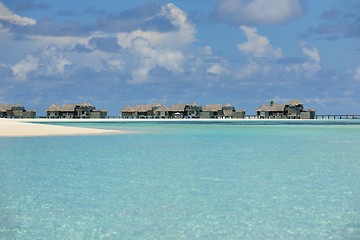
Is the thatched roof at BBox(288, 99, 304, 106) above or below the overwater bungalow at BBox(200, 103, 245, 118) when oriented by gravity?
above

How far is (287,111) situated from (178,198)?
4263 inches

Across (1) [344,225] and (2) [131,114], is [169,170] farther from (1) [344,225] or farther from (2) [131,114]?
(2) [131,114]

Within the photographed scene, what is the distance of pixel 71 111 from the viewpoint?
121m

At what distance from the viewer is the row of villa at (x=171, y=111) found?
4705 inches

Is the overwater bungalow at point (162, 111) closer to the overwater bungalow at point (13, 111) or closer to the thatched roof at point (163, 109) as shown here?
the thatched roof at point (163, 109)

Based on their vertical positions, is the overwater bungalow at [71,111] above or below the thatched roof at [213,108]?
below

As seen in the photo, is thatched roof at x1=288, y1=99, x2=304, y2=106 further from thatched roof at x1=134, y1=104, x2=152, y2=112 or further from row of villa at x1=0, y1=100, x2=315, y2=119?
thatched roof at x1=134, y1=104, x2=152, y2=112

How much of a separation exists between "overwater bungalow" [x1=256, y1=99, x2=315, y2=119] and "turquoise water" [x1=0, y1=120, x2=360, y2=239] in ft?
318

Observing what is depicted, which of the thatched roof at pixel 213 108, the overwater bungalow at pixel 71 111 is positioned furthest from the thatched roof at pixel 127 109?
the thatched roof at pixel 213 108

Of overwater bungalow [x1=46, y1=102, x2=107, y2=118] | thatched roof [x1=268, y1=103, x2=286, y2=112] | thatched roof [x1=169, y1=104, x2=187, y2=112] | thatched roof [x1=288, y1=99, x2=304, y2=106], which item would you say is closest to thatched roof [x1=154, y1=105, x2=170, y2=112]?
thatched roof [x1=169, y1=104, x2=187, y2=112]

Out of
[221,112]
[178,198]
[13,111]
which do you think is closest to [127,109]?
[221,112]

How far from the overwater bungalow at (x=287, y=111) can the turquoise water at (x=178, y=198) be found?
96.8m

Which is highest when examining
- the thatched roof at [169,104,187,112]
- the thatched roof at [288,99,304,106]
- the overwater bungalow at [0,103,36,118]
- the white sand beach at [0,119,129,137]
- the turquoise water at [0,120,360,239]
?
the thatched roof at [288,99,304,106]

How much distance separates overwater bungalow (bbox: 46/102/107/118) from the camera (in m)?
121
